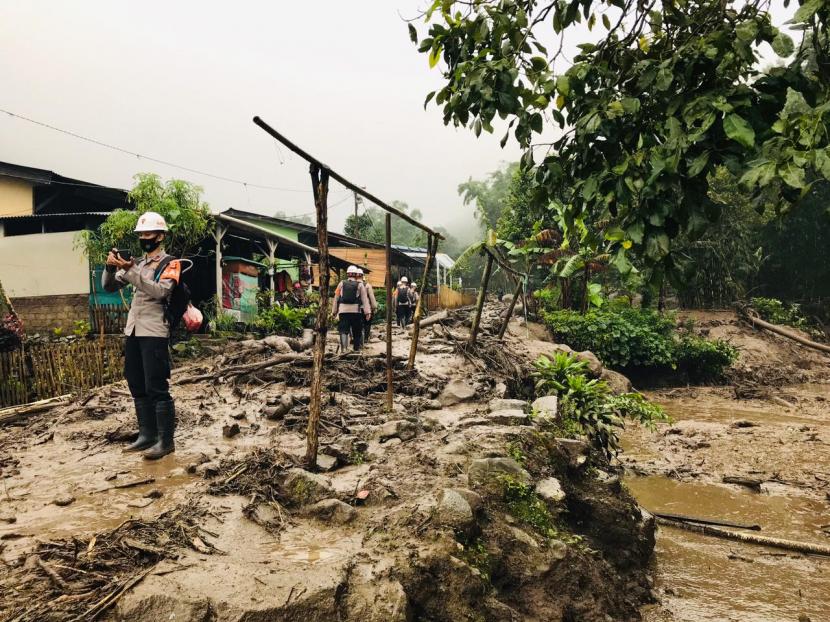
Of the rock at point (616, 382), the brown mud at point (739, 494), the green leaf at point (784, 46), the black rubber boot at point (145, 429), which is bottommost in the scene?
the brown mud at point (739, 494)

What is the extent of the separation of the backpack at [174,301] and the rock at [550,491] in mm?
3158

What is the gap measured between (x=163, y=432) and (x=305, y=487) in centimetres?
171

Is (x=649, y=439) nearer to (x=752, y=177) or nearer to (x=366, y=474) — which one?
(x=366, y=474)

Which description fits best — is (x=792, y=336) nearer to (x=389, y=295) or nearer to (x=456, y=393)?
(x=456, y=393)

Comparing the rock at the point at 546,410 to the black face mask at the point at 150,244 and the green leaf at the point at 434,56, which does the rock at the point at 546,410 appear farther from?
the black face mask at the point at 150,244

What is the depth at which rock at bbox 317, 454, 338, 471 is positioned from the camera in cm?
399

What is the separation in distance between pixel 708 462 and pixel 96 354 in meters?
9.19

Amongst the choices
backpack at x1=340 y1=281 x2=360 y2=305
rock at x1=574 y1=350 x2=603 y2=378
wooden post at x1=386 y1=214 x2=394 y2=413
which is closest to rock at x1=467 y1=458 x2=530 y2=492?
wooden post at x1=386 y1=214 x2=394 y2=413

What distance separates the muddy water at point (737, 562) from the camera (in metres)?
3.77

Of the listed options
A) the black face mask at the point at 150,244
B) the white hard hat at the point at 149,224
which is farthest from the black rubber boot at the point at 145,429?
the white hard hat at the point at 149,224

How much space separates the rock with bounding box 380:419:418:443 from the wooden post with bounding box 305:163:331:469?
966 millimetres

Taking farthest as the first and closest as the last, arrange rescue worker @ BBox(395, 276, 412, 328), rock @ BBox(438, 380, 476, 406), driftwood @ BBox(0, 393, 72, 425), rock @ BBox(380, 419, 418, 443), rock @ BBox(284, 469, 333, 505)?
rescue worker @ BBox(395, 276, 412, 328), rock @ BBox(438, 380, 476, 406), driftwood @ BBox(0, 393, 72, 425), rock @ BBox(380, 419, 418, 443), rock @ BBox(284, 469, 333, 505)

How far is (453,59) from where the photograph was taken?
3.08 metres

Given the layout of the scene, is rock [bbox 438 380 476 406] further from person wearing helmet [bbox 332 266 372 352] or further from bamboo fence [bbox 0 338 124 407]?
bamboo fence [bbox 0 338 124 407]
